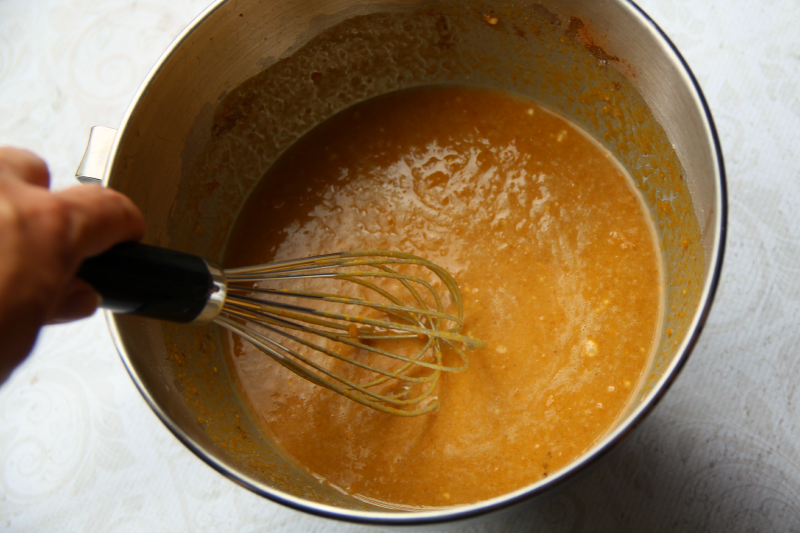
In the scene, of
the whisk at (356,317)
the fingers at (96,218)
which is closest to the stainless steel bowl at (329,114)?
the whisk at (356,317)

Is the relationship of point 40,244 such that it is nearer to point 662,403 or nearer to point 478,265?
point 478,265

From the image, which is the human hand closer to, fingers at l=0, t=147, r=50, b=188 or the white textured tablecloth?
fingers at l=0, t=147, r=50, b=188

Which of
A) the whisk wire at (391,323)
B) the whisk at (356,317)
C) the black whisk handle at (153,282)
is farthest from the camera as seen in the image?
the whisk wire at (391,323)

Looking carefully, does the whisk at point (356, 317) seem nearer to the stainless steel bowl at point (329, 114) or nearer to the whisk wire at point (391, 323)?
the whisk wire at point (391, 323)

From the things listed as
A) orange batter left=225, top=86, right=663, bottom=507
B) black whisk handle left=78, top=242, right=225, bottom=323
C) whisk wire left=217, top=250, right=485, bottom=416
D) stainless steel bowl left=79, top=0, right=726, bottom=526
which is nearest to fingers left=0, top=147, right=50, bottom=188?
black whisk handle left=78, top=242, right=225, bottom=323

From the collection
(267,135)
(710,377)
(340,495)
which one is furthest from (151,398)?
(710,377)

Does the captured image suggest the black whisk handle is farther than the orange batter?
No

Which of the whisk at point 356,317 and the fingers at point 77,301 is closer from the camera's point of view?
the fingers at point 77,301

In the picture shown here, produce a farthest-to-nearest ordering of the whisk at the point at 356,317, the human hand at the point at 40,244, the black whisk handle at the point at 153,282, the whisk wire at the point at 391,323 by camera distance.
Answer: the whisk wire at the point at 391,323 → the whisk at the point at 356,317 → the black whisk handle at the point at 153,282 → the human hand at the point at 40,244
